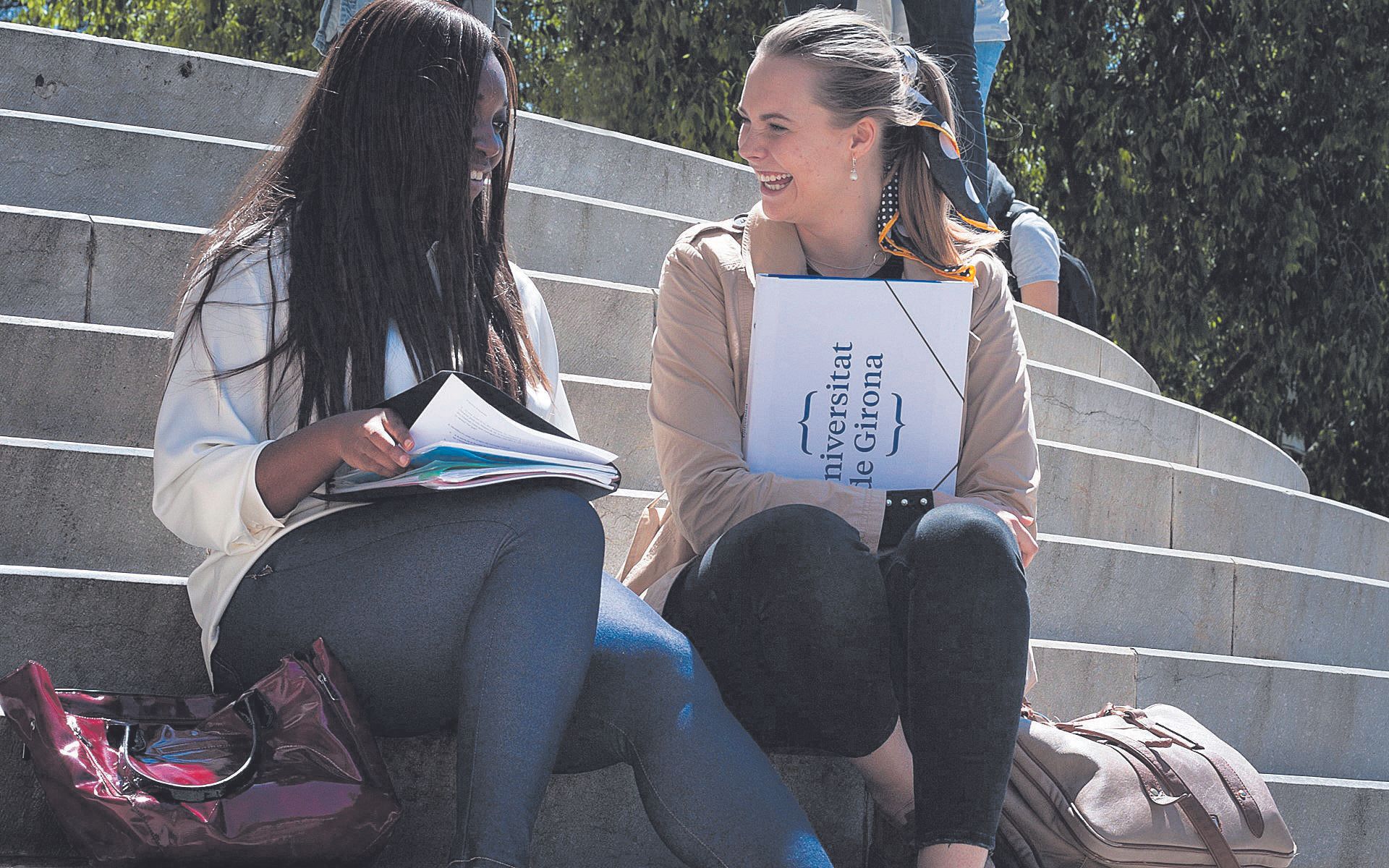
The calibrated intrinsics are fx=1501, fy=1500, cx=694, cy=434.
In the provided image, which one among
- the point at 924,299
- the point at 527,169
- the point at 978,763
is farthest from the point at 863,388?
the point at 527,169

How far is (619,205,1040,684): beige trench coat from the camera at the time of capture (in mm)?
2703

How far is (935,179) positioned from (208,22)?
9957 millimetres

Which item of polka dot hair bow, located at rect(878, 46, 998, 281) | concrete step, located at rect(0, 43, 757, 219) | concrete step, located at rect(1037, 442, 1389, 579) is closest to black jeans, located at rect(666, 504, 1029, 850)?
polka dot hair bow, located at rect(878, 46, 998, 281)

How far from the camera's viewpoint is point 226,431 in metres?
2.32

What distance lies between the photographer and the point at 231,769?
2047 millimetres

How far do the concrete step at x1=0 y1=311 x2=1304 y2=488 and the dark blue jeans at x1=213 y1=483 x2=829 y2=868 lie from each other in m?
1.17

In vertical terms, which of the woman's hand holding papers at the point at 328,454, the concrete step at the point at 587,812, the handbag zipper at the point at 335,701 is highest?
the woman's hand holding papers at the point at 328,454

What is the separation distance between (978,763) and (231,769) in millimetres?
1072

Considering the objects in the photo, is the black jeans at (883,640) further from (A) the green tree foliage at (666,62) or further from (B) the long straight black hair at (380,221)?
(A) the green tree foliage at (666,62)

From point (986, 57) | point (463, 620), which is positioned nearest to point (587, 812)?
point (463, 620)

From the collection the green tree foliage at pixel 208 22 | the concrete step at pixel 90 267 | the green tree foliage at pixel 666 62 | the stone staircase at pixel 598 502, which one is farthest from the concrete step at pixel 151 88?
the green tree foliage at pixel 208 22

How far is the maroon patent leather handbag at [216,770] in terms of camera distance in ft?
6.42

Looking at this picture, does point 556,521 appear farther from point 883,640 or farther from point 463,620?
point 883,640

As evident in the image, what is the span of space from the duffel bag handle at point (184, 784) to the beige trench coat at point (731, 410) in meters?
0.83
